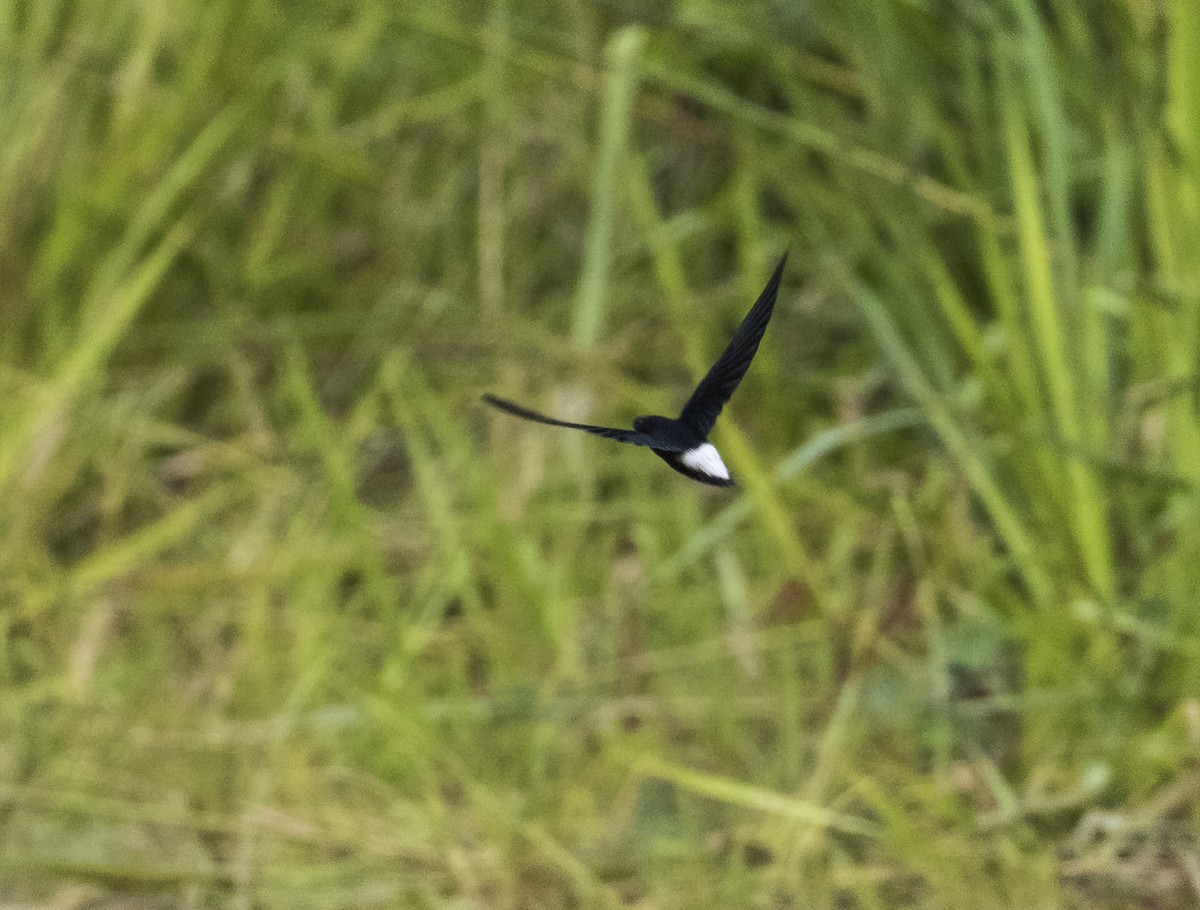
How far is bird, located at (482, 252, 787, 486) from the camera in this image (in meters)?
0.22

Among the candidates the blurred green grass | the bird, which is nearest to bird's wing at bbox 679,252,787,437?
the bird

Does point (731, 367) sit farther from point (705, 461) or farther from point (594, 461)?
point (594, 461)

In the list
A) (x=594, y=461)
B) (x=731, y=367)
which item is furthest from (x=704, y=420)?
(x=594, y=461)

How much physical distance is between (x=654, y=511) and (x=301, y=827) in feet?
1.20

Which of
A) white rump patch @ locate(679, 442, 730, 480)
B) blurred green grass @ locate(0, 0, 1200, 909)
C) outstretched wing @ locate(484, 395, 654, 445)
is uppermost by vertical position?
outstretched wing @ locate(484, 395, 654, 445)

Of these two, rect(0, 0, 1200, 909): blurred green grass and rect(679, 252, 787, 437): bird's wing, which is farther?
rect(0, 0, 1200, 909): blurred green grass

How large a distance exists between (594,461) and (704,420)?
0.78 m

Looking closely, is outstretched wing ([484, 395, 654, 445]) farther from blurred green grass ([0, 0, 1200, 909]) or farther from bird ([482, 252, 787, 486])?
blurred green grass ([0, 0, 1200, 909])

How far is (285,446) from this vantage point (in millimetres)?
1087

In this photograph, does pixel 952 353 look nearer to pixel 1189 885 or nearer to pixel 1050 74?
pixel 1050 74

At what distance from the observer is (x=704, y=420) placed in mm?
245

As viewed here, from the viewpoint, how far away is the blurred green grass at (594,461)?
0.72 m

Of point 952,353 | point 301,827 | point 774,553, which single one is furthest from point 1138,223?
point 301,827

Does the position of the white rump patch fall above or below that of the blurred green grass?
above
